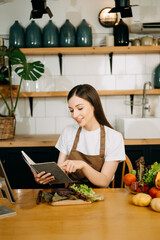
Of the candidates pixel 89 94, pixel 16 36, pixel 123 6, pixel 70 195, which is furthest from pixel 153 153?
pixel 16 36

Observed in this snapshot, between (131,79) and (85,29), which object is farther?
(131,79)

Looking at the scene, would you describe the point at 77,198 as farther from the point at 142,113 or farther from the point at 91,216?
the point at 142,113

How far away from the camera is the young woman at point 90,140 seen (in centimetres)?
187

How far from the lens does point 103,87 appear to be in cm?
350

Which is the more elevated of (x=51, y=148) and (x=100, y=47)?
(x=100, y=47)

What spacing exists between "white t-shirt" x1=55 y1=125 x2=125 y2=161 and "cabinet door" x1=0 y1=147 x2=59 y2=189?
0.86 m

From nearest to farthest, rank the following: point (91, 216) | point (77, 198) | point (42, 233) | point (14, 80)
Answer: point (42, 233) → point (91, 216) → point (77, 198) → point (14, 80)

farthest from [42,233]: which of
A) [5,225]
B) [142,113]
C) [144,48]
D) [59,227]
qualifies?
[144,48]

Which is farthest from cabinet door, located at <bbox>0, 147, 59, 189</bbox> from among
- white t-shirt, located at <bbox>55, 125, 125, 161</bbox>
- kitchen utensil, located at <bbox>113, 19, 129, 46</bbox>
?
kitchen utensil, located at <bbox>113, 19, 129, 46</bbox>

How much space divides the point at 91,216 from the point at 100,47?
235cm

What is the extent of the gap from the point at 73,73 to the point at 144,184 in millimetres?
2267

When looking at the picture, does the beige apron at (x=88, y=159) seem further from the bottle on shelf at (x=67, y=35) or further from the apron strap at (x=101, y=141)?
the bottle on shelf at (x=67, y=35)

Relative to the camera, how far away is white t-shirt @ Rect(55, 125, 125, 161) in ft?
6.20

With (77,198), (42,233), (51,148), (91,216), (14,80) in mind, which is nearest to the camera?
(42,233)
